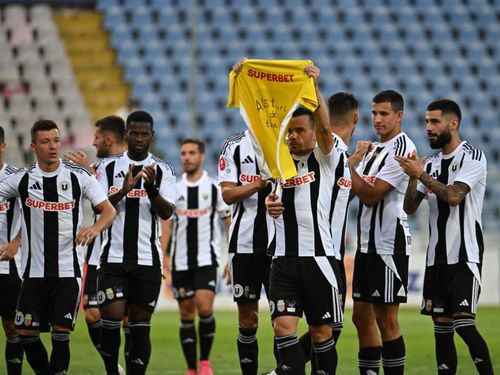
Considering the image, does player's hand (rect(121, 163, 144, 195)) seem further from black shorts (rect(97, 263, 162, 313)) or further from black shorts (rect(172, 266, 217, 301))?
black shorts (rect(172, 266, 217, 301))

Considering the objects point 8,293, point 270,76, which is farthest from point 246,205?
point 8,293

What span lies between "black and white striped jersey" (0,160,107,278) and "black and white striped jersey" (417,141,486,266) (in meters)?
2.78

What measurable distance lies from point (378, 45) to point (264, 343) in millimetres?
16632

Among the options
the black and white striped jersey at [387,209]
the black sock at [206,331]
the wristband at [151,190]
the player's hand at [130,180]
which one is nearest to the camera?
the black and white striped jersey at [387,209]

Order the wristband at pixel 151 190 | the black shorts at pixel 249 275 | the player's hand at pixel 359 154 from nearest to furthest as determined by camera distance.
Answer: the player's hand at pixel 359 154, the wristband at pixel 151 190, the black shorts at pixel 249 275

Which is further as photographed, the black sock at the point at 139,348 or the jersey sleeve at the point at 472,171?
the black sock at the point at 139,348

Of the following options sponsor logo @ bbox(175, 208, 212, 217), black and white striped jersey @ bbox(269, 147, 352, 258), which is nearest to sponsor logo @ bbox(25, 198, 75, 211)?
black and white striped jersey @ bbox(269, 147, 352, 258)

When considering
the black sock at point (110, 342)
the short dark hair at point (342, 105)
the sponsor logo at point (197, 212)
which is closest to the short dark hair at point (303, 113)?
the short dark hair at point (342, 105)

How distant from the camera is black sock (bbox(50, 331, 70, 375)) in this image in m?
8.02

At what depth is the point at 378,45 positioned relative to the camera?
93.1ft

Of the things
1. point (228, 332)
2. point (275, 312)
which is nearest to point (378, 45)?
point (228, 332)

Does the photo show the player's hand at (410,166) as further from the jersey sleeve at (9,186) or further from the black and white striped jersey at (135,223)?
the jersey sleeve at (9,186)

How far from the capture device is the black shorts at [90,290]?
10.2m

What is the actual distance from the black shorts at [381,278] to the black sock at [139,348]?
1878 mm
